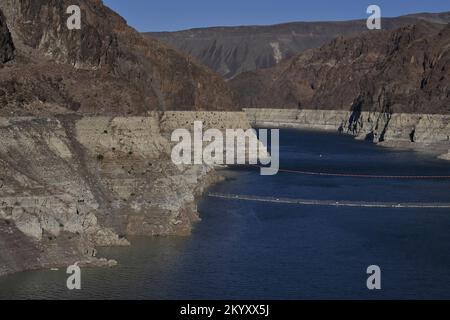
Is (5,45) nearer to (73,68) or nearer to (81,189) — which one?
(73,68)

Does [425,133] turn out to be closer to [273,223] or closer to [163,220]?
[273,223]
